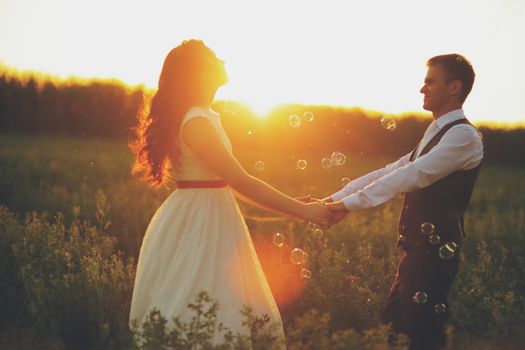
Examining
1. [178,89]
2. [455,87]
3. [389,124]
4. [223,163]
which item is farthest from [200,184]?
[389,124]

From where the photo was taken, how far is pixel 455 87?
4770 mm

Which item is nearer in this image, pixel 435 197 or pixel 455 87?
pixel 435 197

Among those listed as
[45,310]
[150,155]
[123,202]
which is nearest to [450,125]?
[150,155]

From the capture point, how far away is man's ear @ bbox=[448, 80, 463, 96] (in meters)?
4.76

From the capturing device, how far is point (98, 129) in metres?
41.0

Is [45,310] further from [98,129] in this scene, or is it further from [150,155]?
[98,129]

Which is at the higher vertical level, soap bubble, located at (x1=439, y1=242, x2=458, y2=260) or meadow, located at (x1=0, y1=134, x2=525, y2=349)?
soap bubble, located at (x1=439, y1=242, x2=458, y2=260)

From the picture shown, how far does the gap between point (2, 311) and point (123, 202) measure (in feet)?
19.8

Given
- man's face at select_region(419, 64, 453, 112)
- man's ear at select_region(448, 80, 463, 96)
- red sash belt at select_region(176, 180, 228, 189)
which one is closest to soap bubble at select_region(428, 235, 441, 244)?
man's face at select_region(419, 64, 453, 112)

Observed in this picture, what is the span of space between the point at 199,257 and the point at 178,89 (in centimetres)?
114

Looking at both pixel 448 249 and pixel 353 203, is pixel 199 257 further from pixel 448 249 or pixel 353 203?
pixel 448 249

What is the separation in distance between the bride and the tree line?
30.5 m

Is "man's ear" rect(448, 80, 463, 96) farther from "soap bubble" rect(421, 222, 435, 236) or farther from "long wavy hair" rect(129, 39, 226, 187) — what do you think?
"long wavy hair" rect(129, 39, 226, 187)

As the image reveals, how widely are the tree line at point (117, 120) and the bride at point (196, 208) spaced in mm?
30469
